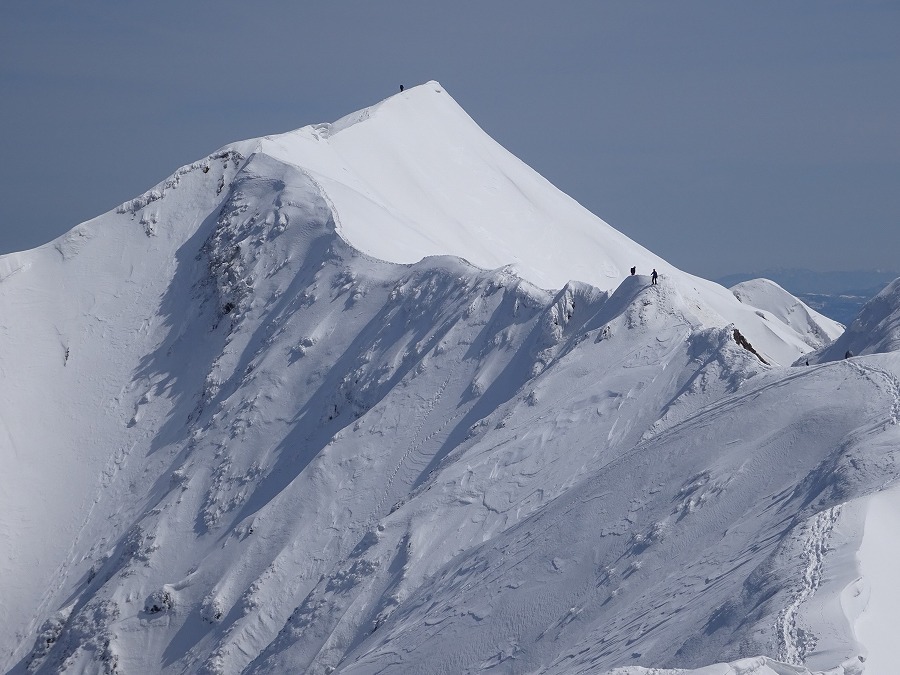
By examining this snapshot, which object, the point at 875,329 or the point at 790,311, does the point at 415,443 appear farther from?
the point at 790,311

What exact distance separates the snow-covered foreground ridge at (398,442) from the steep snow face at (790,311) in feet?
24.4

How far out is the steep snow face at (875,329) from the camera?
70.7ft

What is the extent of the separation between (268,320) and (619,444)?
17.8 m

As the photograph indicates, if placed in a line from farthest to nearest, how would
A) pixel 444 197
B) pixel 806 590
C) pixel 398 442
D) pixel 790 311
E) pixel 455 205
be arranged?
pixel 790 311, pixel 444 197, pixel 455 205, pixel 398 442, pixel 806 590

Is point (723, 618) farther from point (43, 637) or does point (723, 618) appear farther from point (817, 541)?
point (43, 637)

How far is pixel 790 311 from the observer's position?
199 feet

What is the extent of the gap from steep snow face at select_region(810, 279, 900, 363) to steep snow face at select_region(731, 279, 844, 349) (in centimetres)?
3300

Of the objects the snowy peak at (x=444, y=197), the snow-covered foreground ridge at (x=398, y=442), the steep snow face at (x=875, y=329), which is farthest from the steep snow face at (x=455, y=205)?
the steep snow face at (x=875, y=329)

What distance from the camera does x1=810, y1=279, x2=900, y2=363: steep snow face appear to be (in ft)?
70.7

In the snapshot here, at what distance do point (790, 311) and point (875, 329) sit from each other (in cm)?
3955

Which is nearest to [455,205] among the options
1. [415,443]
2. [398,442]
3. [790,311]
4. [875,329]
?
[790,311]

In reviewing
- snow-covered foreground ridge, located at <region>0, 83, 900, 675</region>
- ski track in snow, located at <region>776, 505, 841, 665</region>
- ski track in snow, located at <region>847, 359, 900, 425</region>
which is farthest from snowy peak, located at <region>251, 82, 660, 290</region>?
ski track in snow, located at <region>776, 505, 841, 665</region>

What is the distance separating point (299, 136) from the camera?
165 ft

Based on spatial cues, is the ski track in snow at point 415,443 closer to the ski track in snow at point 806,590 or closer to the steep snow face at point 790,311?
the ski track in snow at point 806,590
